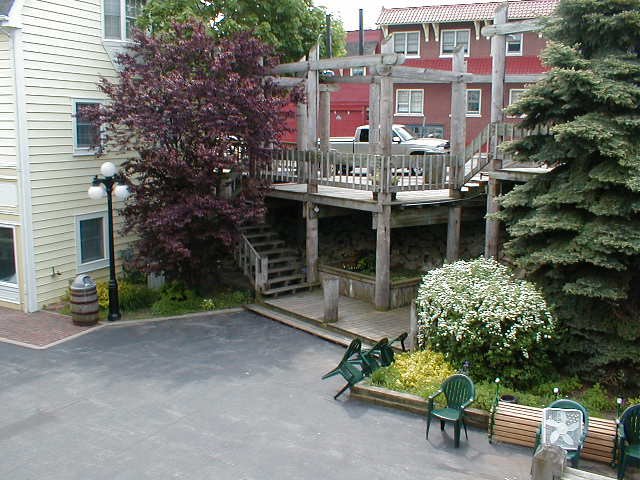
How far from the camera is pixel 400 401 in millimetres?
10328

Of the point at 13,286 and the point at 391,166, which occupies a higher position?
the point at 391,166

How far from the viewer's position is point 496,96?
46.7 ft

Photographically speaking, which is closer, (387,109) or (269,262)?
(387,109)

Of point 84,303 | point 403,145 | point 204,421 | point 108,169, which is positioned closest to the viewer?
point 204,421

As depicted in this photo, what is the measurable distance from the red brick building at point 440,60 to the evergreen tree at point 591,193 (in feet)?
66.7

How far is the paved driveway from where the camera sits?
27.9ft

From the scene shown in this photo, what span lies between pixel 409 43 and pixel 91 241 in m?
22.0

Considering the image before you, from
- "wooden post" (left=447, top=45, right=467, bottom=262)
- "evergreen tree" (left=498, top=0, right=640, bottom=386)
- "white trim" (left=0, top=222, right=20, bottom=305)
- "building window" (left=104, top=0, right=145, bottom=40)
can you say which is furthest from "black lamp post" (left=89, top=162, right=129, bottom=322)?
"evergreen tree" (left=498, top=0, right=640, bottom=386)

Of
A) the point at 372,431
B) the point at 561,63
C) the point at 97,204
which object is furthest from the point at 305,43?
the point at 372,431

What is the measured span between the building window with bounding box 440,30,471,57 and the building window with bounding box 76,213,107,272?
2124 centimetres

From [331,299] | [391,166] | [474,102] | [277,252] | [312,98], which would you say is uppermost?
[474,102]

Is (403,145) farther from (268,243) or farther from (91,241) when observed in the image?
(91,241)

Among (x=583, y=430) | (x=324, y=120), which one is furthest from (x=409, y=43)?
(x=583, y=430)

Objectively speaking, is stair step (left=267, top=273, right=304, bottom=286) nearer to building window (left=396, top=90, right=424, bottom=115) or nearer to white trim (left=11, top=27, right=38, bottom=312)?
white trim (left=11, top=27, right=38, bottom=312)
